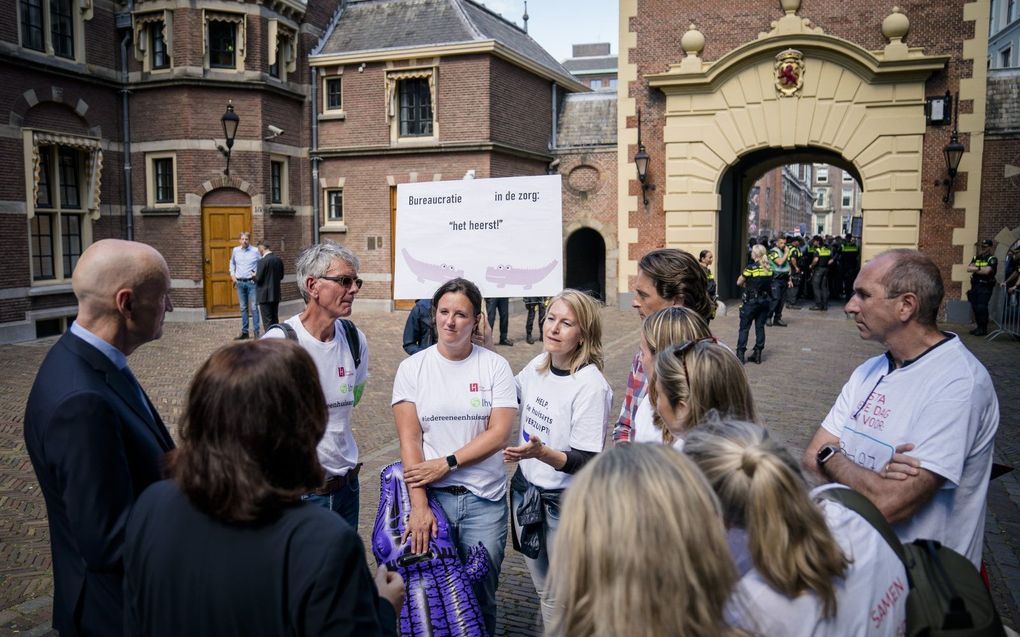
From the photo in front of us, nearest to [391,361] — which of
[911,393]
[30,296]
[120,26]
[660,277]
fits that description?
[30,296]

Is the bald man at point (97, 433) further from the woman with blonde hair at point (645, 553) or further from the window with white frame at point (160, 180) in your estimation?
the window with white frame at point (160, 180)

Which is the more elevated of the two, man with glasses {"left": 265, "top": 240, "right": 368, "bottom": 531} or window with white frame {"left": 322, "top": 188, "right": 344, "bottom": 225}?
window with white frame {"left": 322, "top": 188, "right": 344, "bottom": 225}

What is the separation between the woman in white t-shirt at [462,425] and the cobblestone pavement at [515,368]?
0.97m

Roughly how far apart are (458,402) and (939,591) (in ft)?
6.51

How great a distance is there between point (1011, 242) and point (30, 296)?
20.9 metres

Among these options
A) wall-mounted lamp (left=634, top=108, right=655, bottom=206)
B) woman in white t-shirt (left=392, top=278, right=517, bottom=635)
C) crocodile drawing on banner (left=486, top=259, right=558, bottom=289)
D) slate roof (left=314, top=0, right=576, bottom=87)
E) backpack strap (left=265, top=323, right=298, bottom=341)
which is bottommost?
woman in white t-shirt (left=392, top=278, right=517, bottom=635)

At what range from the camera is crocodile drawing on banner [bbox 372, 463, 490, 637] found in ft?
8.92

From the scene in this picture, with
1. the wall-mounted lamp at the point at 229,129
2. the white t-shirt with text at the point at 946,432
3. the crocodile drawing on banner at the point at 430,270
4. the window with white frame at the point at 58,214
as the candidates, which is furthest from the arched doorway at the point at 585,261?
the white t-shirt with text at the point at 946,432

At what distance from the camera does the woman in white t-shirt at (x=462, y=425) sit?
3.21m

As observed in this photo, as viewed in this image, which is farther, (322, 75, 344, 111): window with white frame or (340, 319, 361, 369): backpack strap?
(322, 75, 344, 111): window with white frame

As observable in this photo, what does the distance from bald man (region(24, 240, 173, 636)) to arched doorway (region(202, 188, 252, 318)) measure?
A: 55.5 feet

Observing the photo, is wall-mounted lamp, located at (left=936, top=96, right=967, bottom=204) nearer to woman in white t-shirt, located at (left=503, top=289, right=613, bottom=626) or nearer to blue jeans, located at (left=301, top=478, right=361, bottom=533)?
woman in white t-shirt, located at (left=503, top=289, right=613, bottom=626)

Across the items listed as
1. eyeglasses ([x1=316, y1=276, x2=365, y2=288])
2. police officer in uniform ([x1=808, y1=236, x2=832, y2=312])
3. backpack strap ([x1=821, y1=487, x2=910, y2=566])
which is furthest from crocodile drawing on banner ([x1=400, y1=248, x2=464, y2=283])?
police officer in uniform ([x1=808, y1=236, x2=832, y2=312])

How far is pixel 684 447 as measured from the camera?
71.9 inches
